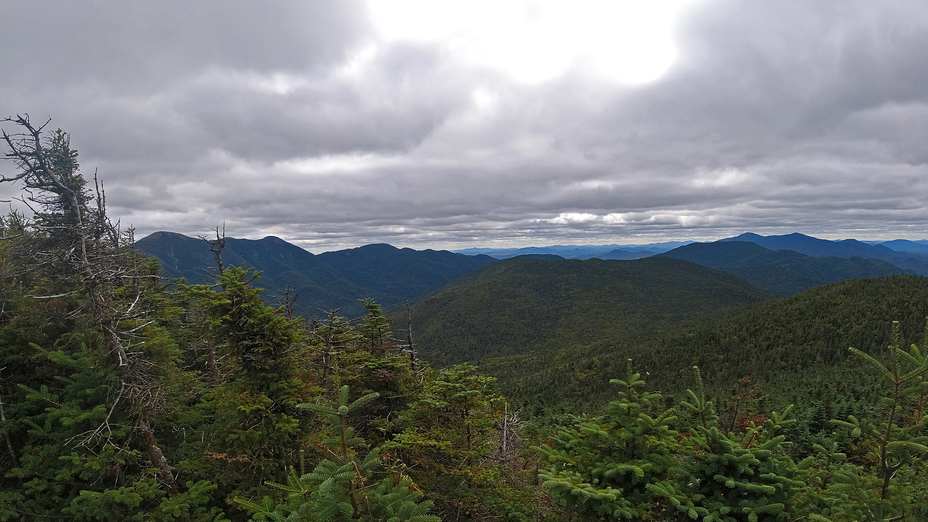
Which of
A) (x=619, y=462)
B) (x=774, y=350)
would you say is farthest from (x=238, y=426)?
(x=774, y=350)

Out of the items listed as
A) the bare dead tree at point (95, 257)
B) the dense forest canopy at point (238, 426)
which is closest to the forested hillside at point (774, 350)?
the dense forest canopy at point (238, 426)

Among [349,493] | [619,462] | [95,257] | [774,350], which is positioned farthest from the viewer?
[774,350]

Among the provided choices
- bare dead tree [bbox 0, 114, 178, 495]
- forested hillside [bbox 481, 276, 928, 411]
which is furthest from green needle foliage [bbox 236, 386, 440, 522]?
forested hillside [bbox 481, 276, 928, 411]

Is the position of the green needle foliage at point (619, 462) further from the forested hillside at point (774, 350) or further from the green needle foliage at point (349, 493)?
the forested hillside at point (774, 350)

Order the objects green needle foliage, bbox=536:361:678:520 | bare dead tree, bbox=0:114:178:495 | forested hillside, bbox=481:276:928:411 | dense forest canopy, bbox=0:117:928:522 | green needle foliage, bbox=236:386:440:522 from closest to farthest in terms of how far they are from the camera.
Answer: green needle foliage, bbox=236:386:440:522 → green needle foliage, bbox=536:361:678:520 → dense forest canopy, bbox=0:117:928:522 → bare dead tree, bbox=0:114:178:495 → forested hillside, bbox=481:276:928:411

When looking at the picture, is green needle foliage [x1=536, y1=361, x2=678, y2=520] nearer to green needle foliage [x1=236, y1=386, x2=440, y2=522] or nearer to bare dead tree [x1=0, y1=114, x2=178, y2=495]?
green needle foliage [x1=236, y1=386, x2=440, y2=522]

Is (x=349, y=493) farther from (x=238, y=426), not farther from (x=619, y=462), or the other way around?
(x=238, y=426)

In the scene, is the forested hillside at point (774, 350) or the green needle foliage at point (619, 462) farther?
the forested hillside at point (774, 350)

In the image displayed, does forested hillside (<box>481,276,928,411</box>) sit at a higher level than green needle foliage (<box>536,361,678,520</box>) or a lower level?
lower

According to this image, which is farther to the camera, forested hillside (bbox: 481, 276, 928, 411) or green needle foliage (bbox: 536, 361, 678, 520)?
forested hillside (bbox: 481, 276, 928, 411)

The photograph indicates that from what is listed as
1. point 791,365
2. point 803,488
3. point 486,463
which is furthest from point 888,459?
point 791,365

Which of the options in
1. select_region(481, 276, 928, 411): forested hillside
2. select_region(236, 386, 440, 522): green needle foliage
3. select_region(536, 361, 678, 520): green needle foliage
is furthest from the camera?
select_region(481, 276, 928, 411): forested hillside

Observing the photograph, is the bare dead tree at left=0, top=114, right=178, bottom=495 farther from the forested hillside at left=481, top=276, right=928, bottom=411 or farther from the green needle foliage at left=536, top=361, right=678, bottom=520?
the forested hillside at left=481, top=276, right=928, bottom=411

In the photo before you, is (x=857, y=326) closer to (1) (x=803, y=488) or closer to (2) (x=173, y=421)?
(1) (x=803, y=488)
